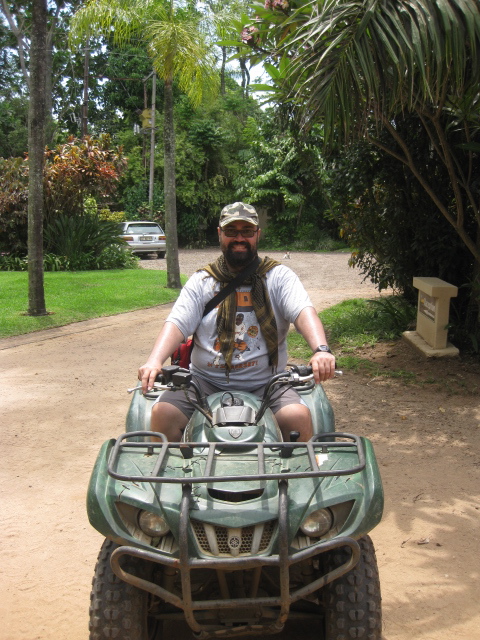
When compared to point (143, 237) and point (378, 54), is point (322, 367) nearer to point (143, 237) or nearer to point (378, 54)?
point (378, 54)

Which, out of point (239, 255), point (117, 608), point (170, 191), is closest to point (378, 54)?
point (239, 255)

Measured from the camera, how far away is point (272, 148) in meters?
31.4

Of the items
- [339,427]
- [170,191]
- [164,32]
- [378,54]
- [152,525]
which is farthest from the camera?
[170,191]

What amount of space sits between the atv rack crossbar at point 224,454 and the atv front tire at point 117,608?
0.37 m

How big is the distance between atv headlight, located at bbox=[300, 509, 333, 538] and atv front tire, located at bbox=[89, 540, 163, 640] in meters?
0.61

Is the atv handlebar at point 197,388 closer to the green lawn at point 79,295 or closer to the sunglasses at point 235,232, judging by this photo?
the sunglasses at point 235,232

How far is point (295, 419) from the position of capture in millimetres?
3162

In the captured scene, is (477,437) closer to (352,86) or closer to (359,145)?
(352,86)

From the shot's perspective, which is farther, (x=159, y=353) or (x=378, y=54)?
(x=378, y=54)

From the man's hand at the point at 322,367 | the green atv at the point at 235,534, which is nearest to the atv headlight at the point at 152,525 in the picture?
the green atv at the point at 235,534

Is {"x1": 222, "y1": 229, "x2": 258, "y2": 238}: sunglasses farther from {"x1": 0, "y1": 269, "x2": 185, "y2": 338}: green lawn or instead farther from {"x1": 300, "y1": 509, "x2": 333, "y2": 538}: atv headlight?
{"x1": 0, "y1": 269, "x2": 185, "y2": 338}: green lawn

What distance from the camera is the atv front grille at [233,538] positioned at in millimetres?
2373

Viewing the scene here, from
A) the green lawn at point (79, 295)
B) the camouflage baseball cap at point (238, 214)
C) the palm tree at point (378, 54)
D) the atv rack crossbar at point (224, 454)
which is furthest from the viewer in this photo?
the green lawn at point (79, 295)

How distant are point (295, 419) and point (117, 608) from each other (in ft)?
3.55
